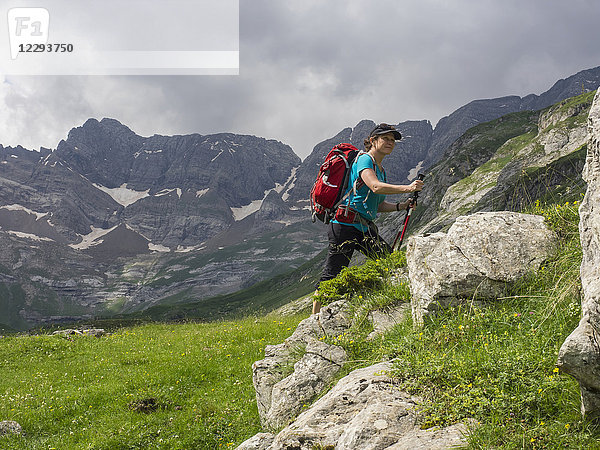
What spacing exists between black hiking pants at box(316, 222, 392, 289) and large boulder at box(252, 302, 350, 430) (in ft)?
3.50

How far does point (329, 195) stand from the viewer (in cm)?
916

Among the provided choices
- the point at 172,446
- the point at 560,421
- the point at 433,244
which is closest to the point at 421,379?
the point at 560,421

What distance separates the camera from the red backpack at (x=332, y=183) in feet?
29.6

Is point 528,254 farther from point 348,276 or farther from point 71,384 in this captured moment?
point 71,384

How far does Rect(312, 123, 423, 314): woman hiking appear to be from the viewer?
8508 millimetres

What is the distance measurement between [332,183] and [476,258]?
3.84 meters

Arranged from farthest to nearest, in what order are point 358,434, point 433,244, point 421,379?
point 433,244
point 421,379
point 358,434

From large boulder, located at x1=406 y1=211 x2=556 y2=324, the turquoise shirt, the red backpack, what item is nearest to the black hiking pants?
the turquoise shirt

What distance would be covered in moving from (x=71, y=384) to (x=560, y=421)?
14.0 m

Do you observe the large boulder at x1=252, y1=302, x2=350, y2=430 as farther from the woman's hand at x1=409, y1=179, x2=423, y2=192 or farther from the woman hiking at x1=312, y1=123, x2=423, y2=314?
the woman's hand at x1=409, y1=179, x2=423, y2=192

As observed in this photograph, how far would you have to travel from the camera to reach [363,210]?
893 centimetres

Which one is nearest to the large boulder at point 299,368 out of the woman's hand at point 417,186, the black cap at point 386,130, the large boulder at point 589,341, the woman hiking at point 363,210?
the woman hiking at point 363,210

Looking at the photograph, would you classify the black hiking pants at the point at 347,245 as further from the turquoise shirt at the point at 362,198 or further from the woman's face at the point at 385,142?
the woman's face at the point at 385,142

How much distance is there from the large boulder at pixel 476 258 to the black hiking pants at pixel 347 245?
2.18 meters
